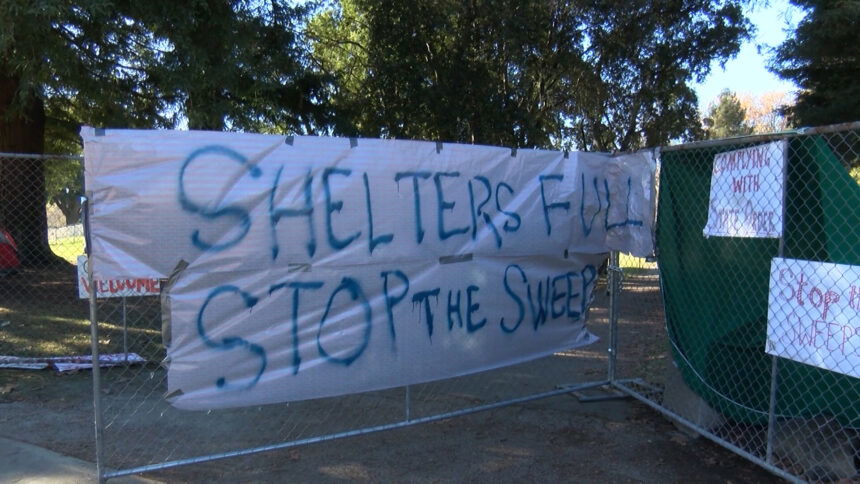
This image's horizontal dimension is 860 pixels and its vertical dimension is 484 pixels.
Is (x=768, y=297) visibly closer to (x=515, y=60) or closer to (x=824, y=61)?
(x=515, y=60)

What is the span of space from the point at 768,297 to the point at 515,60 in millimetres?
9531

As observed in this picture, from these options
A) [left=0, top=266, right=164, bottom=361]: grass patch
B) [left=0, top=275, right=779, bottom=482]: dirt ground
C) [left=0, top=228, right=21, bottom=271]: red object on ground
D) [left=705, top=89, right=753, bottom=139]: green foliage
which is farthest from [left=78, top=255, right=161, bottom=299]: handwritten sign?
[left=705, top=89, right=753, bottom=139]: green foliage

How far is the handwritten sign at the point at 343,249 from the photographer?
132 inches

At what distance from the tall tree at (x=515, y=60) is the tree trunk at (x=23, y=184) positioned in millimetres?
5988

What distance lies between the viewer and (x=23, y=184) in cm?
1145

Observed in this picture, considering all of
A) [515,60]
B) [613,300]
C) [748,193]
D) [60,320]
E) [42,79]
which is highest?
[515,60]

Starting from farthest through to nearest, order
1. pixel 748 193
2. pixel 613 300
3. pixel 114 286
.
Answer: pixel 114 286 → pixel 613 300 → pixel 748 193

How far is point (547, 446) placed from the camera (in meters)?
4.30

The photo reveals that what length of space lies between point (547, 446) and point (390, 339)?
1403 millimetres

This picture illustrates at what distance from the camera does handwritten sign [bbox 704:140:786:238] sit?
3625 mm

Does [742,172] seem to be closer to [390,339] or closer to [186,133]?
[390,339]

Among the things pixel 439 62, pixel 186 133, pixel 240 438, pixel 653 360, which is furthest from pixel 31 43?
pixel 653 360

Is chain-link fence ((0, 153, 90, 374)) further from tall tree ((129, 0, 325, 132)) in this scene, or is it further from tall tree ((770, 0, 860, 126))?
tall tree ((770, 0, 860, 126))

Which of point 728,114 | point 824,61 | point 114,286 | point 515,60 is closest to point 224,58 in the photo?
point 114,286
